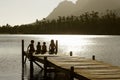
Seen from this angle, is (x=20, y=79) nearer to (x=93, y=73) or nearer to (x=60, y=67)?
(x=60, y=67)

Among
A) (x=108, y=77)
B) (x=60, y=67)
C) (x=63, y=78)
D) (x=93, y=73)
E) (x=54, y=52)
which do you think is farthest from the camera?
(x=54, y=52)

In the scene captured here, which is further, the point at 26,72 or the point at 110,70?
the point at 26,72

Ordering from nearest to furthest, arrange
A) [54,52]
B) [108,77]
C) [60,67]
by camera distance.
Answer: [108,77] → [60,67] → [54,52]

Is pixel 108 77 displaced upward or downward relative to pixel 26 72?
upward

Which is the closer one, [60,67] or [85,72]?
[85,72]

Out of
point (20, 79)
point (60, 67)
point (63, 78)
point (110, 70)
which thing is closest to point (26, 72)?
point (20, 79)

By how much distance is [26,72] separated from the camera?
42719 millimetres

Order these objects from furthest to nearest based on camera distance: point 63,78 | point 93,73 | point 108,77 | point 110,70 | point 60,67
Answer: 1. point 63,78
2. point 60,67
3. point 110,70
4. point 93,73
5. point 108,77

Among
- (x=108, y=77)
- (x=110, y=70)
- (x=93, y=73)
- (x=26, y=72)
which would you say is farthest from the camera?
(x=26, y=72)

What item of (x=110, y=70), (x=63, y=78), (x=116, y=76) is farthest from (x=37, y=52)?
(x=116, y=76)

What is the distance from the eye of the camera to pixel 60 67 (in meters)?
23.7

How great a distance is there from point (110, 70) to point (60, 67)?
12.6 ft

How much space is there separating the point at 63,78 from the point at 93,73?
1335 centimetres

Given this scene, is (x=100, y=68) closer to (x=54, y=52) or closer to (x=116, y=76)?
(x=116, y=76)
